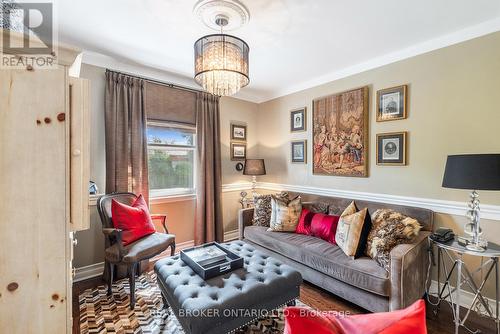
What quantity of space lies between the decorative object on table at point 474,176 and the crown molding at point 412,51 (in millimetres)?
1248

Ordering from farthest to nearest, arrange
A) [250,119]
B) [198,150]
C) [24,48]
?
[250,119]
[198,150]
[24,48]

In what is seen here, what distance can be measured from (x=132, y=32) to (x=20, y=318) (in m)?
2.25

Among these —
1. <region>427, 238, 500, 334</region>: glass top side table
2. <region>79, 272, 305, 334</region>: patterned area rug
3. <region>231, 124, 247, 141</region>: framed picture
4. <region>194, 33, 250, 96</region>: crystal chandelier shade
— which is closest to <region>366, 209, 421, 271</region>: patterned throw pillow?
<region>427, 238, 500, 334</region>: glass top side table

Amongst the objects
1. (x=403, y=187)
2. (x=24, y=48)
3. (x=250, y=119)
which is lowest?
(x=403, y=187)

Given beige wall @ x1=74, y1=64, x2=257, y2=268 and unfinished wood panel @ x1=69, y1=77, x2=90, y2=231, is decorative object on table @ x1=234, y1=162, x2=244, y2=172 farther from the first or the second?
unfinished wood panel @ x1=69, y1=77, x2=90, y2=231

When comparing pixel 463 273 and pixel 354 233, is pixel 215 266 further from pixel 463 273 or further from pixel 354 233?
pixel 463 273

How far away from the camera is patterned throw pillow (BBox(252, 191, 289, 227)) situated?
10.2 feet

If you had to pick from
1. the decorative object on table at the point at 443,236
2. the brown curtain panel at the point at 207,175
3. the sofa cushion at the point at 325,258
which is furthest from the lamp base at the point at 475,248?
the brown curtain panel at the point at 207,175

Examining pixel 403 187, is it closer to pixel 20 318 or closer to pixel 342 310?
pixel 342 310

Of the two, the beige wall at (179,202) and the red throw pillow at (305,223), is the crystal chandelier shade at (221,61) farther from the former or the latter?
the red throw pillow at (305,223)

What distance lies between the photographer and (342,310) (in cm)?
208

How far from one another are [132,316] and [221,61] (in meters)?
2.23

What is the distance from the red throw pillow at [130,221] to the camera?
93.0 inches

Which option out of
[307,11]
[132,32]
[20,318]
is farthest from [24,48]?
[307,11]
